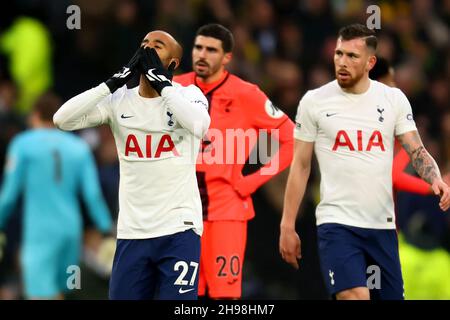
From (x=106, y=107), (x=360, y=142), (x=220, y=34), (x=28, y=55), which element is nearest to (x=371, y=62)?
(x=360, y=142)

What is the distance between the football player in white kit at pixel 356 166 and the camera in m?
9.21

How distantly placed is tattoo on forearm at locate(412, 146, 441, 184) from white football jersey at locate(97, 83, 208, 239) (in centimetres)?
166

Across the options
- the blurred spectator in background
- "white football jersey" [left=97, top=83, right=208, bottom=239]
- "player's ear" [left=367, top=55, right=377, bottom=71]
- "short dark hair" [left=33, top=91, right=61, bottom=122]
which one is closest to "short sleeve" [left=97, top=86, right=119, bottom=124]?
"white football jersey" [left=97, top=83, right=208, bottom=239]

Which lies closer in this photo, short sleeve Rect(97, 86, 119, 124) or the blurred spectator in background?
short sleeve Rect(97, 86, 119, 124)

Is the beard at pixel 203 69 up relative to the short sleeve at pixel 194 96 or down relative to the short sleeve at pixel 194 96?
up

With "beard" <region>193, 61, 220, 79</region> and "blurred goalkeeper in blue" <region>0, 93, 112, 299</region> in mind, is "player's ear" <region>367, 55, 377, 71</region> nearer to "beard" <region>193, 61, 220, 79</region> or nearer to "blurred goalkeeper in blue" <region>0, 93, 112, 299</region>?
"beard" <region>193, 61, 220, 79</region>

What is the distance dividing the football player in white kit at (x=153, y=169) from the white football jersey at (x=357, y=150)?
1130 mm

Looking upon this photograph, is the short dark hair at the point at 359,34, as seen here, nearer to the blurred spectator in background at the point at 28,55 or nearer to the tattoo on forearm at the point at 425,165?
the tattoo on forearm at the point at 425,165

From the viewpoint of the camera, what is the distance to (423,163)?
30.0 ft

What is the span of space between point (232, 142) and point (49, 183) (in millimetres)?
3290

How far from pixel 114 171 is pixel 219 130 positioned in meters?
3.96

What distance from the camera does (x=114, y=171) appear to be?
45.9ft

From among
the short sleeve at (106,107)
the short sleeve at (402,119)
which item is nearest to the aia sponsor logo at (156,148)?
the short sleeve at (106,107)

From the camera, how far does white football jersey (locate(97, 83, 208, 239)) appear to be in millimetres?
8492
